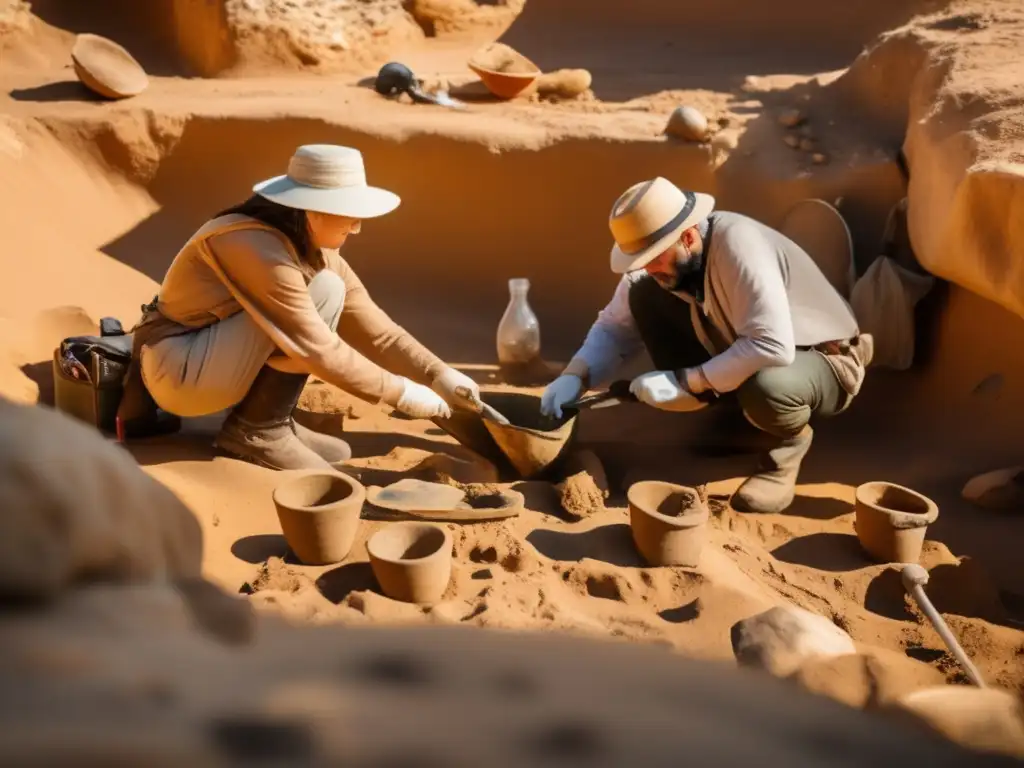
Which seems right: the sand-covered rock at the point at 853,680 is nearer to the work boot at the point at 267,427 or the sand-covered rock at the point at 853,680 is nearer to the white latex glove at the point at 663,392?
the white latex glove at the point at 663,392

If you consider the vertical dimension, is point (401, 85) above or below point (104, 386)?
above

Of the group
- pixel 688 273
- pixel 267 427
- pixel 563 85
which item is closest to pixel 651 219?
pixel 688 273

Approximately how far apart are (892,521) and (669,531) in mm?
729

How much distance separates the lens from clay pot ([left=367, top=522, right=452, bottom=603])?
2430 mm

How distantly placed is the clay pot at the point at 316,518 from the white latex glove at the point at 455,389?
0.73 metres

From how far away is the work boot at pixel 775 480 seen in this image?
128 inches

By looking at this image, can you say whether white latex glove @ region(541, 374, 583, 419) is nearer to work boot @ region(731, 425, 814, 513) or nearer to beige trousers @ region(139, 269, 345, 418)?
work boot @ region(731, 425, 814, 513)

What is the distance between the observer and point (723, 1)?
7.79 meters

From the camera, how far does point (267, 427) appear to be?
128 inches

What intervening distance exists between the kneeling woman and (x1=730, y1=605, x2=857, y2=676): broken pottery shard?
1.44 metres

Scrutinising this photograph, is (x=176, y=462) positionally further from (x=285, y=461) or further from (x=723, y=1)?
(x=723, y=1)

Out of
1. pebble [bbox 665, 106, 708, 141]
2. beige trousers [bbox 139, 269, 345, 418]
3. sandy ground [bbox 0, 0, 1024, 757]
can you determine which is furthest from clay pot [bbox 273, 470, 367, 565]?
pebble [bbox 665, 106, 708, 141]

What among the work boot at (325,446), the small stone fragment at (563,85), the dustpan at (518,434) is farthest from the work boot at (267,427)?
the small stone fragment at (563,85)

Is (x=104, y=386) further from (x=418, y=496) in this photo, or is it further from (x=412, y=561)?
(x=412, y=561)
